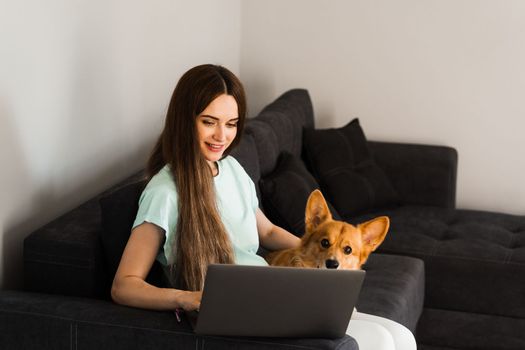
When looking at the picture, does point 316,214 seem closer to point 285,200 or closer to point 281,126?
point 285,200

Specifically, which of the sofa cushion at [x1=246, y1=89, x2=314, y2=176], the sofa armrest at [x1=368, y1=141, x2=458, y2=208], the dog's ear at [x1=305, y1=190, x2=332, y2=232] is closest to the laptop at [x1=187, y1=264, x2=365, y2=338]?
the dog's ear at [x1=305, y1=190, x2=332, y2=232]

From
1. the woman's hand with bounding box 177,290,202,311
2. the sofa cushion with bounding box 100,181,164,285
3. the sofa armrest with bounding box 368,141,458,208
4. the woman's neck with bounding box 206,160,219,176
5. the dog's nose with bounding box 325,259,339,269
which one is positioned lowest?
the sofa armrest with bounding box 368,141,458,208

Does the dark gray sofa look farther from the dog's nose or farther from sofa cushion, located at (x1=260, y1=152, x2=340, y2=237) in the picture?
the dog's nose

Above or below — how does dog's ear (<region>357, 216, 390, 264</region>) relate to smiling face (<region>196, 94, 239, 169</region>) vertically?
below

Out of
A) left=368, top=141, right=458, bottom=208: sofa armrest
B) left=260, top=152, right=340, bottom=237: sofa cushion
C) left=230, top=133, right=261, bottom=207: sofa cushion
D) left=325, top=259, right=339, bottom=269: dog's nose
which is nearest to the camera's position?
left=325, top=259, right=339, bottom=269: dog's nose

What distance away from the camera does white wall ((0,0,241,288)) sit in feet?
8.21

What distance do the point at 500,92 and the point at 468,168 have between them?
390mm

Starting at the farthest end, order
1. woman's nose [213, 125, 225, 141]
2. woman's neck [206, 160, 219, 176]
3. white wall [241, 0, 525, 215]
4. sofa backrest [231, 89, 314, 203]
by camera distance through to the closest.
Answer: white wall [241, 0, 525, 215]
sofa backrest [231, 89, 314, 203]
woman's neck [206, 160, 219, 176]
woman's nose [213, 125, 225, 141]

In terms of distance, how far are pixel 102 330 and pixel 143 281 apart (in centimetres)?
14

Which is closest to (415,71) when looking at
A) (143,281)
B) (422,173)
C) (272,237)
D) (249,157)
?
(422,173)

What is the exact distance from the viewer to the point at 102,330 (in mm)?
2154

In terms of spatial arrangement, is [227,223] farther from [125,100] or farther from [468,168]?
[468,168]

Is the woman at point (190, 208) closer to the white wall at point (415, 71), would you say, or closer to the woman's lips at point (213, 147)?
the woman's lips at point (213, 147)

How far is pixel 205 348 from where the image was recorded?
6.86 feet
